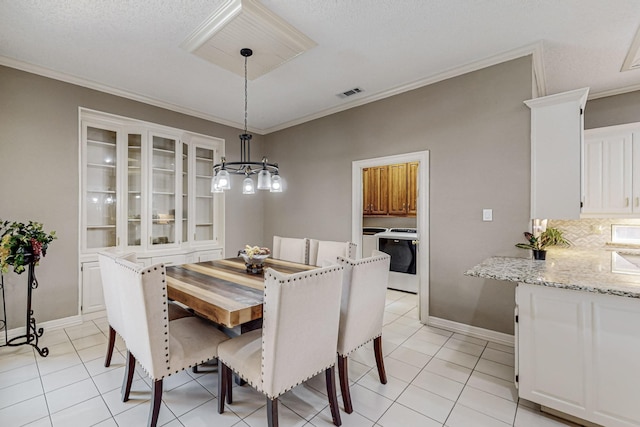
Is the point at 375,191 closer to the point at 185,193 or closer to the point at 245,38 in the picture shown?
the point at 185,193

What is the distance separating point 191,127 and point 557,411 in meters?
4.88

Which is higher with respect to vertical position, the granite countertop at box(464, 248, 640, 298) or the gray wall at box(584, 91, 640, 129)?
the gray wall at box(584, 91, 640, 129)

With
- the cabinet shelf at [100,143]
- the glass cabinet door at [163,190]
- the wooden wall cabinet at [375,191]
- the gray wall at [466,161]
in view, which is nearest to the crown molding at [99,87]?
the glass cabinet door at [163,190]

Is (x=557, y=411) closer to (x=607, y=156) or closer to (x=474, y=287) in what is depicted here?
(x=474, y=287)

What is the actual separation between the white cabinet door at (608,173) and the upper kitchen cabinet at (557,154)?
1.23 meters

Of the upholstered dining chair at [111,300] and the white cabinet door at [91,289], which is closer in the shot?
the upholstered dining chair at [111,300]

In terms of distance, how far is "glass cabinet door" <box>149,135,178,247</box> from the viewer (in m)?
3.94

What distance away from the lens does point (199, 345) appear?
5.90 ft

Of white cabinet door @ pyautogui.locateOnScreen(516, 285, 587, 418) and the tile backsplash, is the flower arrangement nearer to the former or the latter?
white cabinet door @ pyautogui.locateOnScreen(516, 285, 587, 418)

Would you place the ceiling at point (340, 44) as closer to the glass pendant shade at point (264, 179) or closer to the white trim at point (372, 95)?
the white trim at point (372, 95)

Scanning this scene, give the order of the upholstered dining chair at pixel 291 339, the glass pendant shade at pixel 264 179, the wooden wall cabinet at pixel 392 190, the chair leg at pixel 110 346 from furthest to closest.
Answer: the wooden wall cabinet at pixel 392 190 < the glass pendant shade at pixel 264 179 < the chair leg at pixel 110 346 < the upholstered dining chair at pixel 291 339

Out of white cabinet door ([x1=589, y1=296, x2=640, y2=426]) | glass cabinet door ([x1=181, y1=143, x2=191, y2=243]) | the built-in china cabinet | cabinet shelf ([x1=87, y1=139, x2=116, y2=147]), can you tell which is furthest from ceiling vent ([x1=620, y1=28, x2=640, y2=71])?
cabinet shelf ([x1=87, y1=139, x2=116, y2=147])

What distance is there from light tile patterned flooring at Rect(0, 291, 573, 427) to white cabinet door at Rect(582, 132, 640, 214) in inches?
82.7

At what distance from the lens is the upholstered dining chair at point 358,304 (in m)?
1.82
